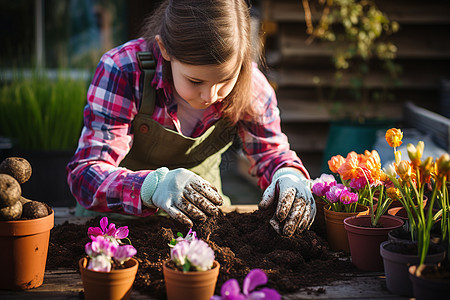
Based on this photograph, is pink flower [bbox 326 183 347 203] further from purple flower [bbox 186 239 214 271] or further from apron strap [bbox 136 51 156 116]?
apron strap [bbox 136 51 156 116]

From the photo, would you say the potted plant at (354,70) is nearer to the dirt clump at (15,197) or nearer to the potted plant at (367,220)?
the potted plant at (367,220)

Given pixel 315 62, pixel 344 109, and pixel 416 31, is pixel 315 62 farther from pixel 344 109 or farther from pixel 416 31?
pixel 416 31

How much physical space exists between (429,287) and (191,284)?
1.44 feet

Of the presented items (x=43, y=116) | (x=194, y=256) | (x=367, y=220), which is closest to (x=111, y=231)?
(x=194, y=256)

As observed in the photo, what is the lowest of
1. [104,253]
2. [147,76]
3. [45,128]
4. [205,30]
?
[45,128]

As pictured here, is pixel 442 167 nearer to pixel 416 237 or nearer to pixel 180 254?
pixel 416 237

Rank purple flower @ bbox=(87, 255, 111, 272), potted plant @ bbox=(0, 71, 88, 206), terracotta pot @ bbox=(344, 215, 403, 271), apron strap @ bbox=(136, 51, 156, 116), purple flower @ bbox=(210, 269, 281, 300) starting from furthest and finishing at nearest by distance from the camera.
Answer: potted plant @ bbox=(0, 71, 88, 206) → apron strap @ bbox=(136, 51, 156, 116) → terracotta pot @ bbox=(344, 215, 403, 271) → purple flower @ bbox=(87, 255, 111, 272) → purple flower @ bbox=(210, 269, 281, 300)

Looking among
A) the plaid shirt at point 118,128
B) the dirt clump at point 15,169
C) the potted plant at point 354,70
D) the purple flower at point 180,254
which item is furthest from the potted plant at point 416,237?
the potted plant at point 354,70

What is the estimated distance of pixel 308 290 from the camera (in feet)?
3.74

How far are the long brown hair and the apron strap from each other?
0.12 meters

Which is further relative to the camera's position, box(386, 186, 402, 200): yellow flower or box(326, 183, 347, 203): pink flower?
box(326, 183, 347, 203): pink flower

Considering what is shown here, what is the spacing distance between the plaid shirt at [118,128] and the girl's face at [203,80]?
158 millimetres

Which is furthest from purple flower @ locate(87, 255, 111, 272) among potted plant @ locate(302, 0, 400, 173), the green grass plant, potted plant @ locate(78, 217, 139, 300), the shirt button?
potted plant @ locate(302, 0, 400, 173)

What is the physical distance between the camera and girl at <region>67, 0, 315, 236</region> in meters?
1.43
